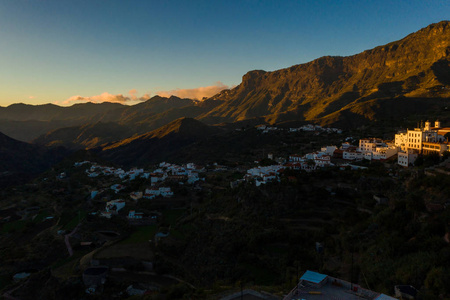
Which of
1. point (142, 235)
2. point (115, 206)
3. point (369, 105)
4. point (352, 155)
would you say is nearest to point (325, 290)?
point (142, 235)

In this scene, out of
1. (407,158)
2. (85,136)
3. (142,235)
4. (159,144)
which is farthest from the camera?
(85,136)

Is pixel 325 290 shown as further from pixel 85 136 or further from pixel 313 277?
pixel 85 136

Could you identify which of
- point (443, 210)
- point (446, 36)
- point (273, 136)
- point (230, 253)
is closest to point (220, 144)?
point (273, 136)

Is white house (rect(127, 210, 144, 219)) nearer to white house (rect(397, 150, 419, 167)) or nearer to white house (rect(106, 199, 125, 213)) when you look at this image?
white house (rect(106, 199, 125, 213))

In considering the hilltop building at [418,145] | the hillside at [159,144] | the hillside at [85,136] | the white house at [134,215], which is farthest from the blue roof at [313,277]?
the hillside at [85,136]

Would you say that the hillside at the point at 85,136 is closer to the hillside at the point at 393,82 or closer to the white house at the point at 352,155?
the hillside at the point at 393,82

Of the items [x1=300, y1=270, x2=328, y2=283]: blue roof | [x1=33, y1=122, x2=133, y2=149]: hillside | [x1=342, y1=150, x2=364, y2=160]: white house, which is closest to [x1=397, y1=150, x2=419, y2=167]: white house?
[x1=342, y1=150, x2=364, y2=160]: white house

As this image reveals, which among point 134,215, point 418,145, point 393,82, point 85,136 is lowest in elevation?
point 134,215
